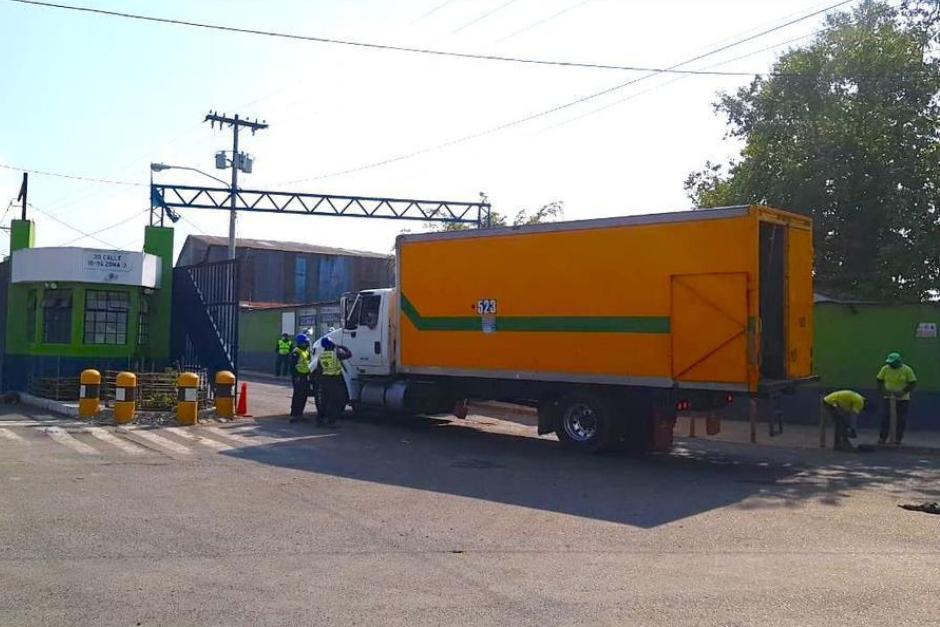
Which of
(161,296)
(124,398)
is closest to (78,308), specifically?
(161,296)

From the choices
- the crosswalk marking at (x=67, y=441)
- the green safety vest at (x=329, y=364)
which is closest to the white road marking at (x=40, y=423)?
the crosswalk marking at (x=67, y=441)

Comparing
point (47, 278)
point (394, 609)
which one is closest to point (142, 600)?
point (394, 609)

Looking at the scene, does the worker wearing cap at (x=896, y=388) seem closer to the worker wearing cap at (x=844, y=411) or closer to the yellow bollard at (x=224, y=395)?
the worker wearing cap at (x=844, y=411)

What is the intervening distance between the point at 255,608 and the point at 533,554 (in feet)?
8.14

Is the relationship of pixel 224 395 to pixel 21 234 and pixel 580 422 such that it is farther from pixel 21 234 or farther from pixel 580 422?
pixel 21 234

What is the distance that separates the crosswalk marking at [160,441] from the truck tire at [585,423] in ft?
18.4

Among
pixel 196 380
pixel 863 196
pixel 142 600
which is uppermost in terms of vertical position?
pixel 863 196

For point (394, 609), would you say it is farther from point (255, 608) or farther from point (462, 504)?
point (462, 504)

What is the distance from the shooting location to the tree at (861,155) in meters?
20.4

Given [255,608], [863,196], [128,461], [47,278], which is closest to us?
[255,608]

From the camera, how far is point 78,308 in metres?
19.0

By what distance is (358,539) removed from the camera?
24.9 ft

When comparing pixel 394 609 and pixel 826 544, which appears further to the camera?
pixel 826 544

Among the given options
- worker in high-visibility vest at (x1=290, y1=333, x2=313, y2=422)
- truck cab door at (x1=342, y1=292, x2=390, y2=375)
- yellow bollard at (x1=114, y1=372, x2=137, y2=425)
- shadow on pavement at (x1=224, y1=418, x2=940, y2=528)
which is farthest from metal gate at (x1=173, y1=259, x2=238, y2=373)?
shadow on pavement at (x1=224, y1=418, x2=940, y2=528)
